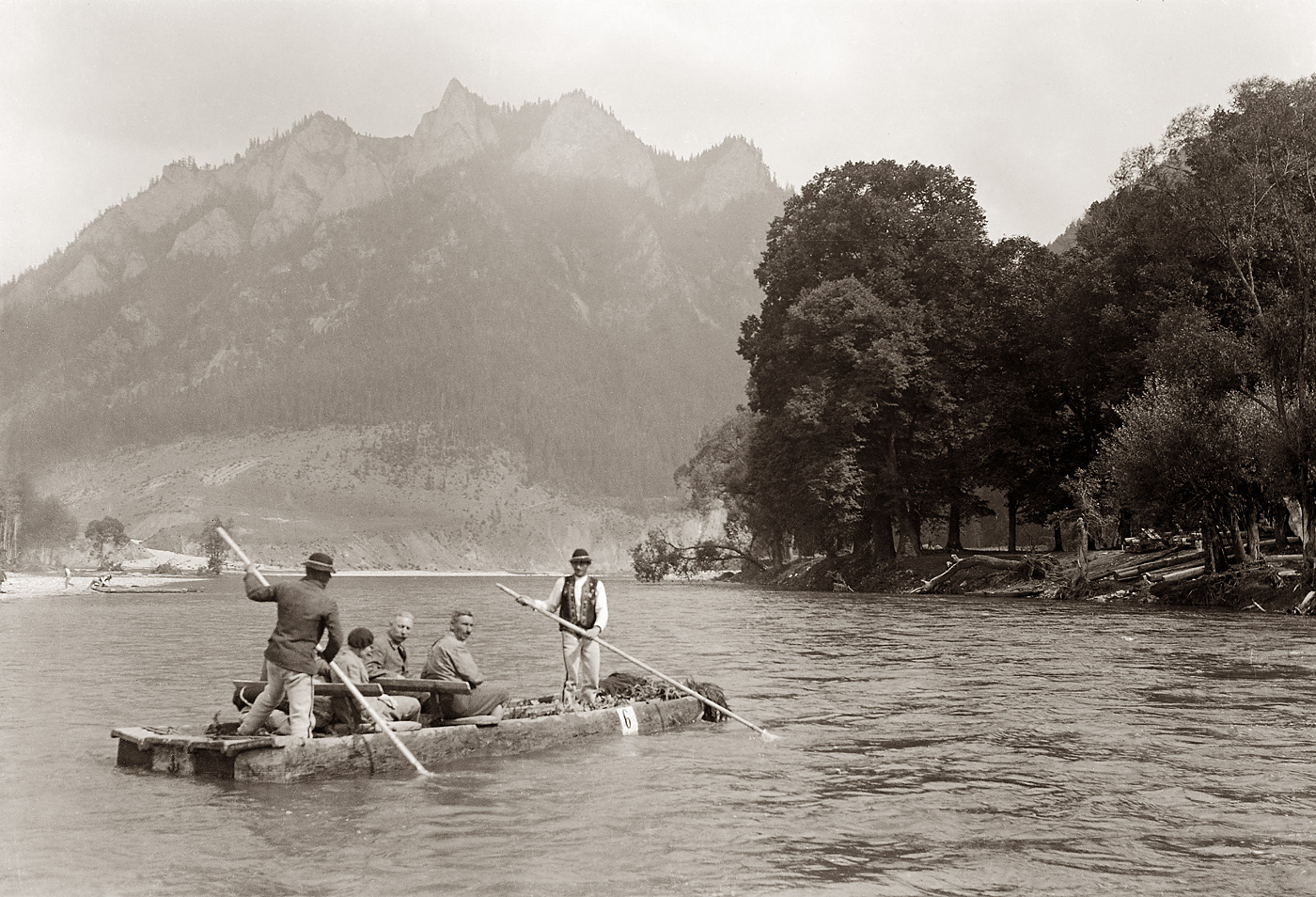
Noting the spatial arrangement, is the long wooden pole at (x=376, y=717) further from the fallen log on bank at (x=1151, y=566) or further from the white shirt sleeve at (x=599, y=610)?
the fallen log on bank at (x=1151, y=566)

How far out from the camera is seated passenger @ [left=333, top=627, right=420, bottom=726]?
53.0 ft

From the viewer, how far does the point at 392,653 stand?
1838 centimetres

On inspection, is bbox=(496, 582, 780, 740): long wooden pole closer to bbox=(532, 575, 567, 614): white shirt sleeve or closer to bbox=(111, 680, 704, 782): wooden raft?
bbox=(532, 575, 567, 614): white shirt sleeve

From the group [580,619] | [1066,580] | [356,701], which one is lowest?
[1066,580]

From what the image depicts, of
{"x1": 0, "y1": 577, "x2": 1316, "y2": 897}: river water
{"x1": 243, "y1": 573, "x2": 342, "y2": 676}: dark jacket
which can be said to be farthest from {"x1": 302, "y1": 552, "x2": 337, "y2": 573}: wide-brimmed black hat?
{"x1": 0, "y1": 577, "x2": 1316, "y2": 897}: river water

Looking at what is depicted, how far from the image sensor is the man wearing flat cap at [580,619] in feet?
64.2

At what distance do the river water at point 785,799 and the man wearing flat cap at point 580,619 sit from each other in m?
1.74

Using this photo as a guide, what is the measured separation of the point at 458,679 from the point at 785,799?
17.7ft

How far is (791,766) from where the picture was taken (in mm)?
16344

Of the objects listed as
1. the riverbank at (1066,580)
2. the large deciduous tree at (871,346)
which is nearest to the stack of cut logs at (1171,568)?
the riverbank at (1066,580)

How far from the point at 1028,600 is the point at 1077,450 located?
12.3 meters

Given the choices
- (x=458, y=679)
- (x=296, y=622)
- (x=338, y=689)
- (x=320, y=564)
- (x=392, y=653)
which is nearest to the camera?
(x=296, y=622)

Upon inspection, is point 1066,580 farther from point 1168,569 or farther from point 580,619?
point 580,619

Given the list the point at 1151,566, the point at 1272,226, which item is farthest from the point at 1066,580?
the point at 1272,226
